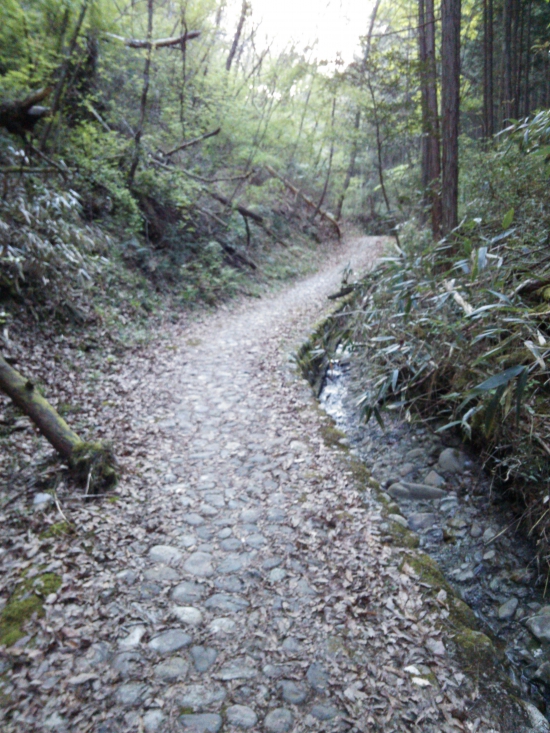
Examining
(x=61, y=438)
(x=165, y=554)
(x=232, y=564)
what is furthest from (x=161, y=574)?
(x=61, y=438)

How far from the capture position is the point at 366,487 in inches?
A: 165

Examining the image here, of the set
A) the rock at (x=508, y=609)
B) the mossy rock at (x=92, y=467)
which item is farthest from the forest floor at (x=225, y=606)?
the rock at (x=508, y=609)

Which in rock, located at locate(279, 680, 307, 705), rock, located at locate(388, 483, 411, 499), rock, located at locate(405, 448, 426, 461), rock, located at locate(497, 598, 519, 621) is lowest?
rock, located at locate(497, 598, 519, 621)

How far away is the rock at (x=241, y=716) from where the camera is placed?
210cm

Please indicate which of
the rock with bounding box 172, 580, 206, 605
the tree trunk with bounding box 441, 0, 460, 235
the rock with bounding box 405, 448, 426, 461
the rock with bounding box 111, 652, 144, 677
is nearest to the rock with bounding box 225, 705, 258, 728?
the rock with bounding box 111, 652, 144, 677

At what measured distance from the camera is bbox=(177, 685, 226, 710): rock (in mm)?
2158

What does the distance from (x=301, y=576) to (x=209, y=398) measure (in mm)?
3191

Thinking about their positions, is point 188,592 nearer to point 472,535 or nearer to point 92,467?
point 92,467

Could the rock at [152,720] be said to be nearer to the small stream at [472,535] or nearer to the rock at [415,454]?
the small stream at [472,535]

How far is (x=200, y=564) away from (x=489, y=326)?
2.81 metres

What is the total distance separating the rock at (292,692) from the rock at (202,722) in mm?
349

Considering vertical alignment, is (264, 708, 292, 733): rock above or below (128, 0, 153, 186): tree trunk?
below

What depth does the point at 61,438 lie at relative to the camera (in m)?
3.62

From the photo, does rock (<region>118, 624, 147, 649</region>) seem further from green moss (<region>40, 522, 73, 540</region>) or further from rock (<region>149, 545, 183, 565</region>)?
green moss (<region>40, 522, 73, 540</region>)
